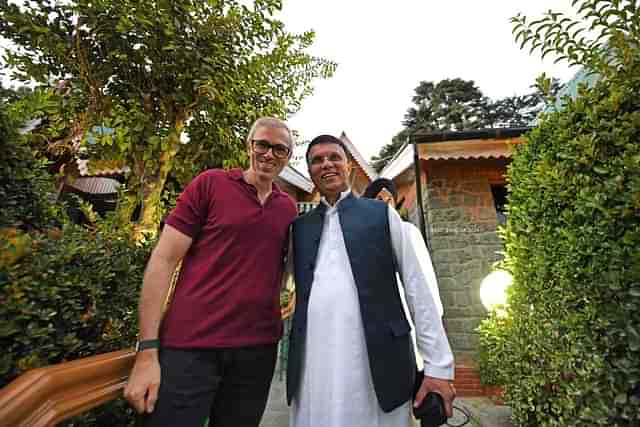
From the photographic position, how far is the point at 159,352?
1199mm

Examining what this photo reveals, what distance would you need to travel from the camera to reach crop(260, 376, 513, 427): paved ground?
2596 mm

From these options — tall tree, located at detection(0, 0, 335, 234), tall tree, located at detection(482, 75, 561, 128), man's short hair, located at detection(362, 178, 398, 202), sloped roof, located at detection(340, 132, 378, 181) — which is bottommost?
man's short hair, located at detection(362, 178, 398, 202)

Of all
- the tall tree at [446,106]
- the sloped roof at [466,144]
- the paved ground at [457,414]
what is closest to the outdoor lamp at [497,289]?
the paved ground at [457,414]

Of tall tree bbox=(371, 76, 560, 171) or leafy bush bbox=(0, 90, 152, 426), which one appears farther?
tall tree bbox=(371, 76, 560, 171)

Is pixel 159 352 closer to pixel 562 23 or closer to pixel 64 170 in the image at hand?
pixel 64 170

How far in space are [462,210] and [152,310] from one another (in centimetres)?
469

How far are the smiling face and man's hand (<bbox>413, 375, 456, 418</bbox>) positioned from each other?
0.97 meters

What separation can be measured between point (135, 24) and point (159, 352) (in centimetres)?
233

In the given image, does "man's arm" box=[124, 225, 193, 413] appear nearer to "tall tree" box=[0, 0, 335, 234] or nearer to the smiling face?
the smiling face

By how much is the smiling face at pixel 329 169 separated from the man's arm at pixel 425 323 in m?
0.36

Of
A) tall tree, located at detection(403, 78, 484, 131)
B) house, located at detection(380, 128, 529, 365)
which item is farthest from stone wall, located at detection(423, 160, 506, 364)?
tall tree, located at detection(403, 78, 484, 131)

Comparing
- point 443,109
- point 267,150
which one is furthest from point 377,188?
point 443,109

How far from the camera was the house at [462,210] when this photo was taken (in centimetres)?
419

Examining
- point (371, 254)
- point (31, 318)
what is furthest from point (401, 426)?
point (31, 318)
